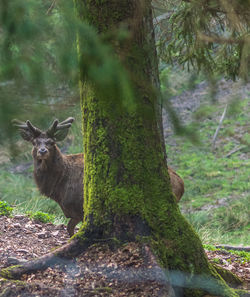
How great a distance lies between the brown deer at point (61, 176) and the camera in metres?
7.12

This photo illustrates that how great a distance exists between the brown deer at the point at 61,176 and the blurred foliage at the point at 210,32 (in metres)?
1.90

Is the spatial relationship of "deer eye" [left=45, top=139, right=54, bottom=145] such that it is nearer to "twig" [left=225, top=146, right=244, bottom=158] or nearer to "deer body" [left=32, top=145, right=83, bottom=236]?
"deer body" [left=32, top=145, right=83, bottom=236]

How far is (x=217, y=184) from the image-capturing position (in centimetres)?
1583

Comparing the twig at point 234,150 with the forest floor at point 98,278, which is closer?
the forest floor at point 98,278

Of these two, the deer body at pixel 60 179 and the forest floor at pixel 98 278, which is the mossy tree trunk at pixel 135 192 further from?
the deer body at pixel 60 179

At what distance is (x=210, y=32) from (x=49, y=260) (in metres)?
2.75

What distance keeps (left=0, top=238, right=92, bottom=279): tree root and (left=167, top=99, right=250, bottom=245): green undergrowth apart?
5.32m

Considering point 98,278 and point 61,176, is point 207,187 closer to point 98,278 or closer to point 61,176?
Result: point 61,176

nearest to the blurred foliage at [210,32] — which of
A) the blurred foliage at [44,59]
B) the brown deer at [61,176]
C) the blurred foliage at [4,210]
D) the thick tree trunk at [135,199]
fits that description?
the thick tree trunk at [135,199]

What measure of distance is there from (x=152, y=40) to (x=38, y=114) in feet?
7.47

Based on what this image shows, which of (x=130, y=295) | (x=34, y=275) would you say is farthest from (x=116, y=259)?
(x=34, y=275)

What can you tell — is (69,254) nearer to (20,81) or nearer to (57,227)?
(20,81)

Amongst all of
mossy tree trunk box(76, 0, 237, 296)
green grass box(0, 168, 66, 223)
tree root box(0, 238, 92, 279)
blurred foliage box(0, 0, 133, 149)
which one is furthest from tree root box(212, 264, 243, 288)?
green grass box(0, 168, 66, 223)

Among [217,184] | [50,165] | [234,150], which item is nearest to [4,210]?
[50,165]
